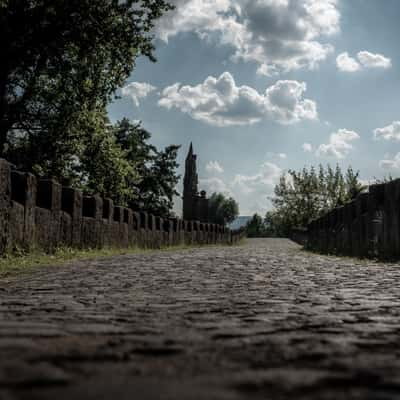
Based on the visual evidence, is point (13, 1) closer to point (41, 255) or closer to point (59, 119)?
point (59, 119)

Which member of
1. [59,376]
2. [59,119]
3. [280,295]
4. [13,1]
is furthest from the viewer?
[59,119]

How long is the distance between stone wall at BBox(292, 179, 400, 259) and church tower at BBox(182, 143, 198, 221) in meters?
31.5

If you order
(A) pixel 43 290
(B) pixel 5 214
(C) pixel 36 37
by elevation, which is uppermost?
(C) pixel 36 37

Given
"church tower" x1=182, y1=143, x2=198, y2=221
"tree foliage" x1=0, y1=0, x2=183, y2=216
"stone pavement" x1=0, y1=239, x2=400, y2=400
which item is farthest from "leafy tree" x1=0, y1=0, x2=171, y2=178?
"church tower" x1=182, y1=143, x2=198, y2=221

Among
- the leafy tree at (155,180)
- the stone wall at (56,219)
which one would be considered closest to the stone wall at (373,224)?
the stone wall at (56,219)

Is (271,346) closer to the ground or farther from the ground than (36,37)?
closer to the ground

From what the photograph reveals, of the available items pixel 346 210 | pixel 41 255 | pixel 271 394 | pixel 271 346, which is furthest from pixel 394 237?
pixel 271 394

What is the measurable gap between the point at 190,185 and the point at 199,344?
52.1 meters

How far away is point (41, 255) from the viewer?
9094mm

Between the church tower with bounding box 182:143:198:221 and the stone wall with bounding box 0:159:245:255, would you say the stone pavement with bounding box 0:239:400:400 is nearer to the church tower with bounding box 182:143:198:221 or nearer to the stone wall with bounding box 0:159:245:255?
the stone wall with bounding box 0:159:245:255

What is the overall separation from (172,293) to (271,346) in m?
2.19

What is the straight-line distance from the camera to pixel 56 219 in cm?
1030

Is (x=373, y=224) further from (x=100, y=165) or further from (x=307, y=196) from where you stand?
(x=307, y=196)

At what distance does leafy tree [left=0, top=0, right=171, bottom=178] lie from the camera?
1791 cm
